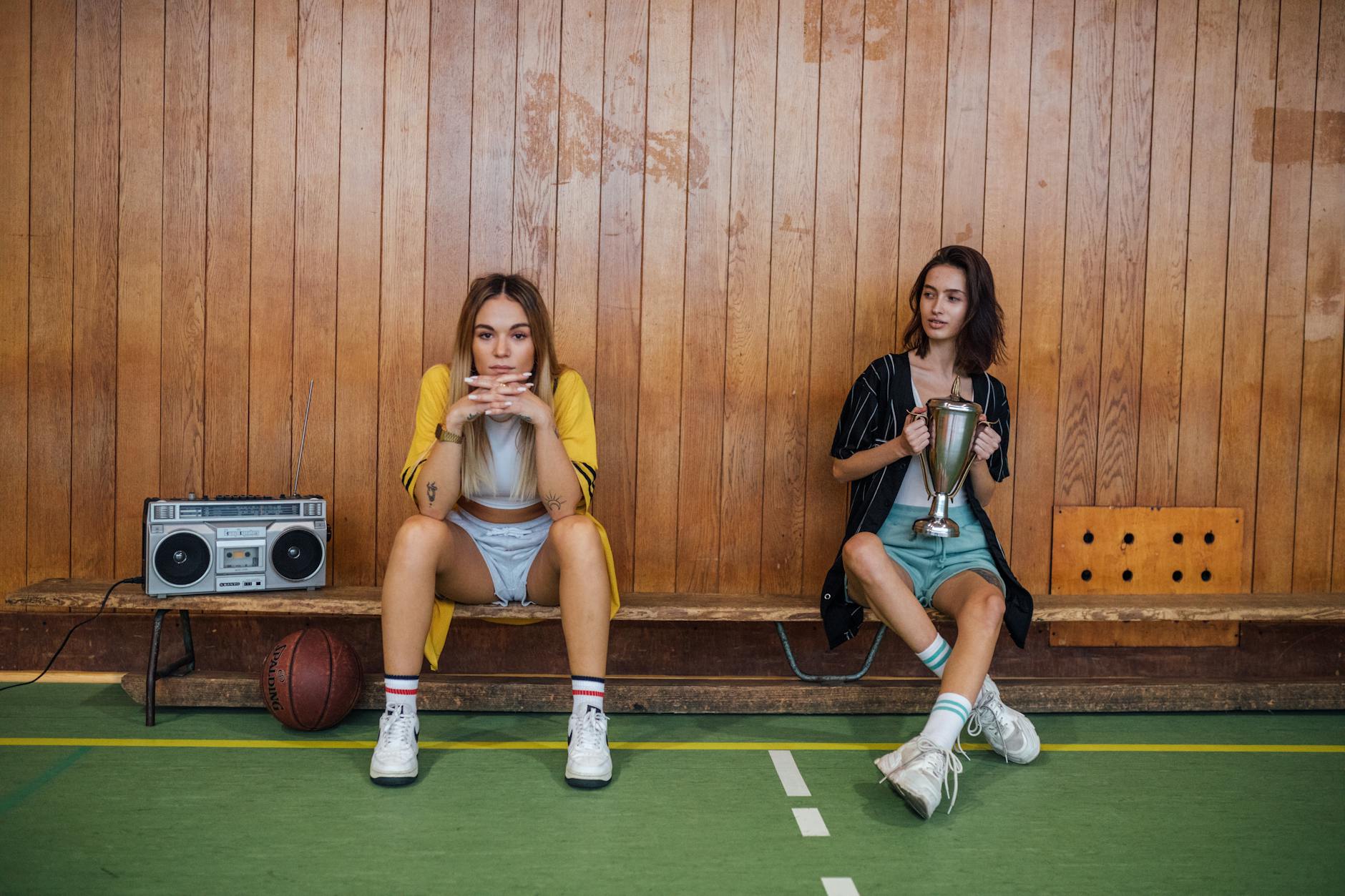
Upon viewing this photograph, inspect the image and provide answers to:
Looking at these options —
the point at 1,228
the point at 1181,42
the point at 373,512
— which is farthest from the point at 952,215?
the point at 1,228

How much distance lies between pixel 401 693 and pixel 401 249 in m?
1.44

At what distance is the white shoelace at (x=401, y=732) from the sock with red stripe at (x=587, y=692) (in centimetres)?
38

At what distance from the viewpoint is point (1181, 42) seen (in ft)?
10.6

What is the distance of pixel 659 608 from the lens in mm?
2840

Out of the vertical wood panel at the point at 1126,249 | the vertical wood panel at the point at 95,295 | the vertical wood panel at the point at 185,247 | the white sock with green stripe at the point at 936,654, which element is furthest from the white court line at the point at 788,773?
the vertical wood panel at the point at 95,295

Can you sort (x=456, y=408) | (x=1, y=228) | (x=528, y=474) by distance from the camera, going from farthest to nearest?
(x=1, y=228) → (x=528, y=474) → (x=456, y=408)

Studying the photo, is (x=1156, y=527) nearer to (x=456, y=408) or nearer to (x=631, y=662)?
(x=631, y=662)

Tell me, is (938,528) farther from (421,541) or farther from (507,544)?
(421,541)

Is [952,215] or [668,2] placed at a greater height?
[668,2]

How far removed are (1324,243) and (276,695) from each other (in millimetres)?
3473

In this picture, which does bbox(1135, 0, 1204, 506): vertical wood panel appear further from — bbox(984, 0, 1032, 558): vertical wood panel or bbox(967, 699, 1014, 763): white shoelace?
bbox(967, 699, 1014, 763): white shoelace

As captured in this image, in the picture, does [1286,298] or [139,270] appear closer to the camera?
[139,270]

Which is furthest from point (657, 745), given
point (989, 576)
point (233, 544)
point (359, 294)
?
point (359, 294)

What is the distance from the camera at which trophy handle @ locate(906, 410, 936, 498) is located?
2.56 m
